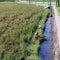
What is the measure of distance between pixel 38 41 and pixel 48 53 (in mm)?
1663

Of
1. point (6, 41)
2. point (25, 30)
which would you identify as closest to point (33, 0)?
point (25, 30)

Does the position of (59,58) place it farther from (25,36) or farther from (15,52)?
(25,36)

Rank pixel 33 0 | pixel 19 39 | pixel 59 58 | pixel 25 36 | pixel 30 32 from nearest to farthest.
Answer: pixel 59 58, pixel 19 39, pixel 25 36, pixel 30 32, pixel 33 0

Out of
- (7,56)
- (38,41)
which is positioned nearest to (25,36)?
(38,41)

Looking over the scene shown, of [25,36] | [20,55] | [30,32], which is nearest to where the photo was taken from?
[20,55]

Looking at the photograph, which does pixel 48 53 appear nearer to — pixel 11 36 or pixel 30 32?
pixel 11 36

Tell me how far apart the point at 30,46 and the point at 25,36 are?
4.66 feet

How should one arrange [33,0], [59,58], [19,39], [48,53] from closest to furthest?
[59,58] < [48,53] < [19,39] < [33,0]

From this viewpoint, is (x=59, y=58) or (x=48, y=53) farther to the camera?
(x=48, y=53)

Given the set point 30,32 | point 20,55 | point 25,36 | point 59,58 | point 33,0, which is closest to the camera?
point 59,58

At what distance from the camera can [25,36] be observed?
12039 mm

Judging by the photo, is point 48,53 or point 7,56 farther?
point 48,53

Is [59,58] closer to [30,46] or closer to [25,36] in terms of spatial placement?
[30,46]

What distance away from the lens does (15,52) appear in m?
9.30
